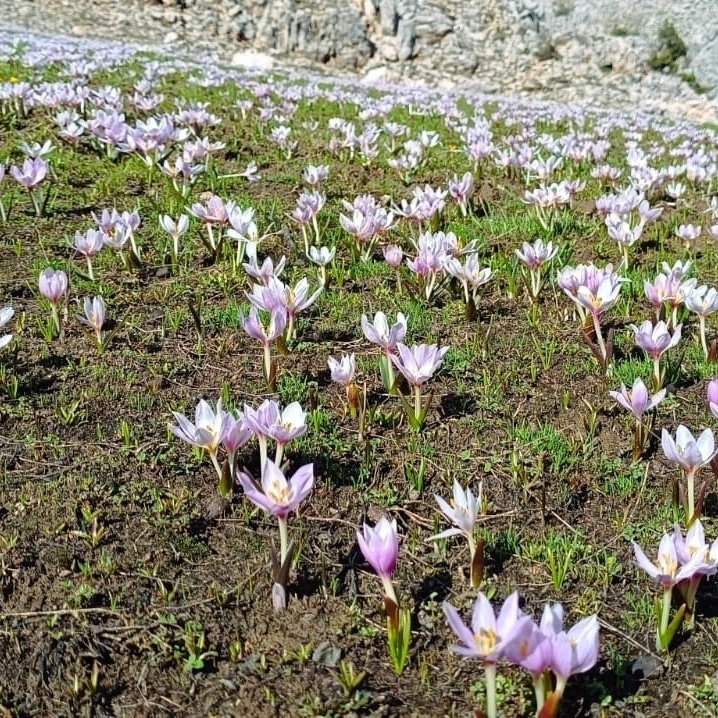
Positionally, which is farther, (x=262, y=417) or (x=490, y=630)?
(x=262, y=417)

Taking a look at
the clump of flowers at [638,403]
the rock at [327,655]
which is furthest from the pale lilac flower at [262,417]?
the clump of flowers at [638,403]

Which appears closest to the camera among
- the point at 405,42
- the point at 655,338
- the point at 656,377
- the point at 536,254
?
the point at 655,338

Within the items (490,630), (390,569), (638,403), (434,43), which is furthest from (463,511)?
(434,43)

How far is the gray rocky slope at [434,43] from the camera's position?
3039 cm

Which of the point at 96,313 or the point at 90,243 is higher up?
the point at 90,243

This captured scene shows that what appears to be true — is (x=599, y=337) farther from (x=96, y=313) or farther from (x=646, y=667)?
(x=96, y=313)

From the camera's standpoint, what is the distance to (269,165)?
7281 mm

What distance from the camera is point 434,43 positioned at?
32781mm

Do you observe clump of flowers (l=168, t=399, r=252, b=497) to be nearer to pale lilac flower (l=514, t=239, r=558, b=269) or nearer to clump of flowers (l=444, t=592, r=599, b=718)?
clump of flowers (l=444, t=592, r=599, b=718)

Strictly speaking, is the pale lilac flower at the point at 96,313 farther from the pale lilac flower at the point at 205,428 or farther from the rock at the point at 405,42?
the rock at the point at 405,42

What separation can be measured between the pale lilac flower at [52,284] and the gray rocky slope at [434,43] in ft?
94.3

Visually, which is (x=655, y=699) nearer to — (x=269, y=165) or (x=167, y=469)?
(x=167, y=469)

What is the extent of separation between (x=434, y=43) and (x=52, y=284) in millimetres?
33379

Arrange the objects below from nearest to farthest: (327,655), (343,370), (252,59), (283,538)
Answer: (327,655) < (283,538) < (343,370) < (252,59)
